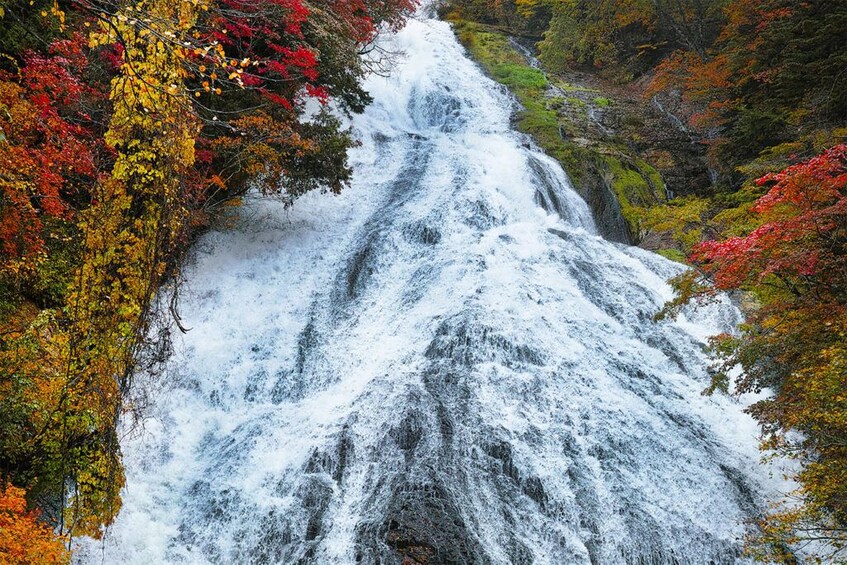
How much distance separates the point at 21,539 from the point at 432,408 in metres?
5.33

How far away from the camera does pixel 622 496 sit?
24.2ft

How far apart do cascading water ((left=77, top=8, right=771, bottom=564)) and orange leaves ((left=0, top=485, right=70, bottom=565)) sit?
163 centimetres

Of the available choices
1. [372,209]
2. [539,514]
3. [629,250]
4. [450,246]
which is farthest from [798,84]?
[539,514]

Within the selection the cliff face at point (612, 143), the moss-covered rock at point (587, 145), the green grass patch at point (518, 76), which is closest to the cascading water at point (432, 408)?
the cliff face at point (612, 143)

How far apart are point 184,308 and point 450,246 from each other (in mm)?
6185

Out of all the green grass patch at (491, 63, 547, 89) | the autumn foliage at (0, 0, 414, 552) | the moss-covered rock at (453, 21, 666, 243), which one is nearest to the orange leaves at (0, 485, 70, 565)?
the autumn foliage at (0, 0, 414, 552)

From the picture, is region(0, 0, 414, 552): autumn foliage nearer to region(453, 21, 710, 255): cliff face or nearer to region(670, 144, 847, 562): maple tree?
region(670, 144, 847, 562): maple tree

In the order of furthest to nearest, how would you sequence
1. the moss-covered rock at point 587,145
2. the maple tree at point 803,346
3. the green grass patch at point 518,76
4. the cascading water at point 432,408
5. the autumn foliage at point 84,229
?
the green grass patch at point 518,76, the moss-covered rock at point 587,145, the cascading water at point 432,408, the maple tree at point 803,346, the autumn foliage at point 84,229

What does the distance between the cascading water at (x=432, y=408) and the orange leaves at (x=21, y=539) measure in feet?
5.35

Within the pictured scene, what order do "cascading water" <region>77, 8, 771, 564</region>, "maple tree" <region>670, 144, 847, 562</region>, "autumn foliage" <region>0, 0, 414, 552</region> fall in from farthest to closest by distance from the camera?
"cascading water" <region>77, 8, 771, 564</region>
"maple tree" <region>670, 144, 847, 562</region>
"autumn foliage" <region>0, 0, 414, 552</region>

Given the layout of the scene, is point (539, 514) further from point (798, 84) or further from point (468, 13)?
point (468, 13)

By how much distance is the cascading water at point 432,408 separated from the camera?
7.09m

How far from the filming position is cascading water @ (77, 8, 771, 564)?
7.09 metres

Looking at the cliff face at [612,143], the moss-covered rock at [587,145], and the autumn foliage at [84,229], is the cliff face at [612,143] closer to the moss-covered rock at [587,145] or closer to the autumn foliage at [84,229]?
the moss-covered rock at [587,145]
